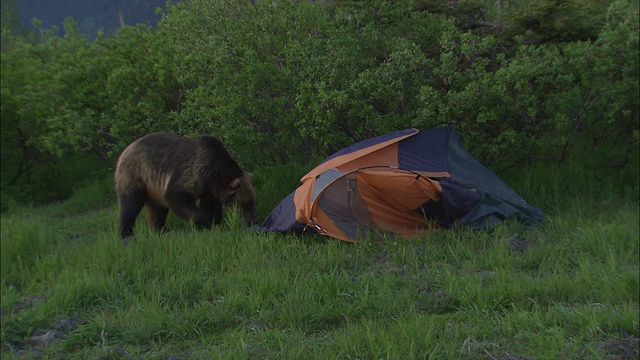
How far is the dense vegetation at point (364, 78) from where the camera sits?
689 centimetres

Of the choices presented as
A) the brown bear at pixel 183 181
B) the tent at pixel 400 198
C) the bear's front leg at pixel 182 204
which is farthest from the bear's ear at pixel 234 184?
the tent at pixel 400 198

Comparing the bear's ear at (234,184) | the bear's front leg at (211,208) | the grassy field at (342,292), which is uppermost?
the bear's ear at (234,184)

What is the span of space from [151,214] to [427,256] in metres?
3.97

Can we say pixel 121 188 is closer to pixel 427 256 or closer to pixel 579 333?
pixel 427 256

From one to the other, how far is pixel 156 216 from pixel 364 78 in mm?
3288

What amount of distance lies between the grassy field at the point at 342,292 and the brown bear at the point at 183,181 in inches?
17.1

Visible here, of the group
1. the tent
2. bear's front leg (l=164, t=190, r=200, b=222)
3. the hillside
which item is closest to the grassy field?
the tent

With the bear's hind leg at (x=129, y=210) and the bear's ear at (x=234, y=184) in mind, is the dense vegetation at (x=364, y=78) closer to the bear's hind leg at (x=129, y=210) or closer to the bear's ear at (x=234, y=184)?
the bear's ear at (x=234, y=184)

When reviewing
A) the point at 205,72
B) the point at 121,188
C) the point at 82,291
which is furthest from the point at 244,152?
the point at 82,291

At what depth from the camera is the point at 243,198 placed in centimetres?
711

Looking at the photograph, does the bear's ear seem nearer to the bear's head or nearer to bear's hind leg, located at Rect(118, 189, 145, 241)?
Result: the bear's head

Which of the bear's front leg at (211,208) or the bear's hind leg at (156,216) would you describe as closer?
the bear's front leg at (211,208)

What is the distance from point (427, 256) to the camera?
213 inches

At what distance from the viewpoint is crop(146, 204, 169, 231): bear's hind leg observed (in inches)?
300
